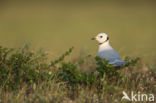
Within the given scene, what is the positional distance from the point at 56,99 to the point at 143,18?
18.3 m

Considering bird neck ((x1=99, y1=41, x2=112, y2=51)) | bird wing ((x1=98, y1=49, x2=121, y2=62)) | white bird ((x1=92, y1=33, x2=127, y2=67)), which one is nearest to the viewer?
white bird ((x1=92, y1=33, x2=127, y2=67))

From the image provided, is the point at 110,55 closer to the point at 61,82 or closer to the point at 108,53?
the point at 108,53

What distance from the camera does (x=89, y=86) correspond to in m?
4.81

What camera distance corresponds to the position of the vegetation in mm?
4328

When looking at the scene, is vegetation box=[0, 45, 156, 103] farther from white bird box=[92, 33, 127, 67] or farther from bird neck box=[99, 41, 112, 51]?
bird neck box=[99, 41, 112, 51]


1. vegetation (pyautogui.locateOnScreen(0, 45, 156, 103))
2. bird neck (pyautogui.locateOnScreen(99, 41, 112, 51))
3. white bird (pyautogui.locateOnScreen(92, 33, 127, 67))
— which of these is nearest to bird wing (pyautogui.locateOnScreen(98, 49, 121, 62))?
white bird (pyautogui.locateOnScreen(92, 33, 127, 67))

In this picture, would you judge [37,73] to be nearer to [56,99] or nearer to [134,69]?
[56,99]

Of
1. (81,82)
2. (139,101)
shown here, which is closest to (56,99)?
(81,82)

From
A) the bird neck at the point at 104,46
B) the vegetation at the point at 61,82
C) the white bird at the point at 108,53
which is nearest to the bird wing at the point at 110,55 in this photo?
the white bird at the point at 108,53

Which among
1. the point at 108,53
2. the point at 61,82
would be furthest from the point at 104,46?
the point at 61,82

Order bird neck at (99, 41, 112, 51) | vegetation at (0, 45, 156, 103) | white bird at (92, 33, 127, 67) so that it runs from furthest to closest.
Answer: bird neck at (99, 41, 112, 51) < white bird at (92, 33, 127, 67) < vegetation at (0, 45, 156, 103)

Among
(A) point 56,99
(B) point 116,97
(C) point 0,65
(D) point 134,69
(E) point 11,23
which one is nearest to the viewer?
(A) point 56,99

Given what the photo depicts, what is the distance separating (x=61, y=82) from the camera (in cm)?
460

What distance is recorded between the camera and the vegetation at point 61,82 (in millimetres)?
4328
